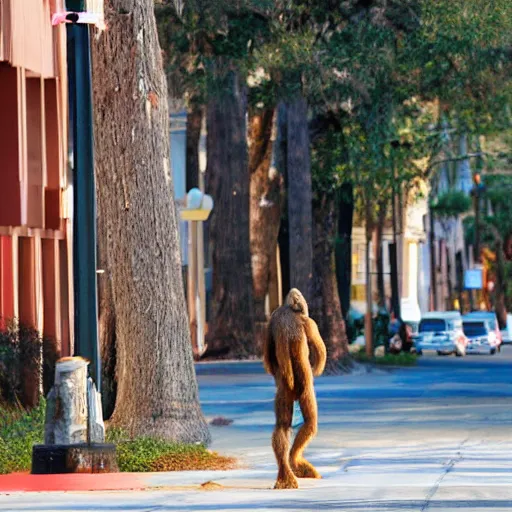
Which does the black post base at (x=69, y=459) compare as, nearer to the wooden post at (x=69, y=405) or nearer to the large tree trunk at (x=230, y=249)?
the wooden post at (x=69, y=405)

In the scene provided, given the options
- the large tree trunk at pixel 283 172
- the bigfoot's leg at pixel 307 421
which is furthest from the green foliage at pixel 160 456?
the large tree trunk at pixel 283 172

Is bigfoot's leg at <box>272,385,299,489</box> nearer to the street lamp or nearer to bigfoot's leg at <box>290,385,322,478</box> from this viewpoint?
bigfoot's leg at <box>290,385,322,478</box>

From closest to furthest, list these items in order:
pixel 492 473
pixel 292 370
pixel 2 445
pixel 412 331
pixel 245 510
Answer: pixel 245 510, pixel 292 370, pixel 492 473, pixel 2 445, pixel 412 331

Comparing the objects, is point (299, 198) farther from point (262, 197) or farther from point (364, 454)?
point (364, 454)

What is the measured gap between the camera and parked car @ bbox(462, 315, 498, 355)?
71.2 m

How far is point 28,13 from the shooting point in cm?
2608

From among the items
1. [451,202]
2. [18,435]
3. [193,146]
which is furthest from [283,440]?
[451,202]

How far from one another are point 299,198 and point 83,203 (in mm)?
22543

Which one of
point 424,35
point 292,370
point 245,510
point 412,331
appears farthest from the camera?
point 412,331

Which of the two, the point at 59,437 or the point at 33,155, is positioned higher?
the point at 33,155

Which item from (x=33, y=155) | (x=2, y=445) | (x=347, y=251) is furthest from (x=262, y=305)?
(x=2, y=445)

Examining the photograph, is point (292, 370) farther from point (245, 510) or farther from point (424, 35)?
point (424, 35)

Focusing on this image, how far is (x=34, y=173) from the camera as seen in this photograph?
27188mm

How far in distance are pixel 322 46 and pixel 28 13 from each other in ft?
38.3
